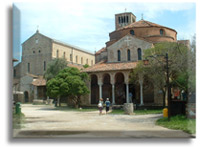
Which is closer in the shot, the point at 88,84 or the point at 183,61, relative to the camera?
the point at 183,61

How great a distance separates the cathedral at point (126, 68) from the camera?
28.0 metres

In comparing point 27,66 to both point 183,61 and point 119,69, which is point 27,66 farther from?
point 183,61

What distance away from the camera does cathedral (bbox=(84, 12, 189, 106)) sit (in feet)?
91.7

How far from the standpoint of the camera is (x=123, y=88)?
1235 inches

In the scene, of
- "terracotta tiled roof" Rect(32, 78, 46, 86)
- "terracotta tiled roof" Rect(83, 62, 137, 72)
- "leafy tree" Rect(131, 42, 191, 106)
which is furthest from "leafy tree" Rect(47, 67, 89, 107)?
"terracotta tiled roof" Rect(32, 78, 46, 86)

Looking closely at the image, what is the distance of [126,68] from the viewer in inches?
1072

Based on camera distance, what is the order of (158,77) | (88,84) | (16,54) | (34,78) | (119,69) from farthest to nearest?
(34,78) < (88,84) < (119,69) < (158,77) < (16,54)

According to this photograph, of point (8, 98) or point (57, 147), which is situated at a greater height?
point (8, 98)

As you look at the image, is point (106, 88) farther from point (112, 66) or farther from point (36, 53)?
point (36, 53)

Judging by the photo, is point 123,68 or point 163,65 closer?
point 163,65

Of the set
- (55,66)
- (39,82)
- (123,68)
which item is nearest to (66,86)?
(123,68)
